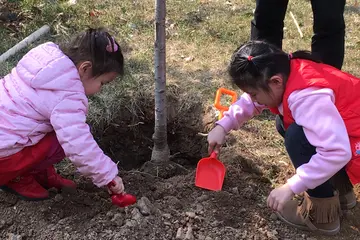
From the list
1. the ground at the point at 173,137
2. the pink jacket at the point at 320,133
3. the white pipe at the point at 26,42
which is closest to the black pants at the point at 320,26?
the ground at the point at 173,137

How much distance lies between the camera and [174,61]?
12.3ft

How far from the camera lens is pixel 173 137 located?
3.21 m

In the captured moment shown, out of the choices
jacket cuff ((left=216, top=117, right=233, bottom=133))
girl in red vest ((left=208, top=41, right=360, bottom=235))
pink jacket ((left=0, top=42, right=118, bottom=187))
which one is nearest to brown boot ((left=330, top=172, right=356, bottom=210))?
girl in red vest ((left=208, top=41, right=360, bottom=235))

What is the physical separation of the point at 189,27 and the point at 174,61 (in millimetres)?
662

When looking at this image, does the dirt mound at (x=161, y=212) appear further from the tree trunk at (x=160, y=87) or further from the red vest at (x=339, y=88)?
the red vest at (x=339, y=88)

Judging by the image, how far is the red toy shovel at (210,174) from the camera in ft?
8.06

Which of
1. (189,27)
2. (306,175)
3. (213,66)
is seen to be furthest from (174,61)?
(306,175)

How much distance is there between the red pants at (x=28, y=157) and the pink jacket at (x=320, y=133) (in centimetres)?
103

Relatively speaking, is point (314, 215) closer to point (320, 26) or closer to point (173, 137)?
point (320, 26)

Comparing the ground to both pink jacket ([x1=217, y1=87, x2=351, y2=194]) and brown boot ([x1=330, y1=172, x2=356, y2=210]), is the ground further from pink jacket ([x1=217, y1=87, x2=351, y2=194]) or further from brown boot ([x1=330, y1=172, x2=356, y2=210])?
pink jacket ([x1=217, y1=87, x2=351, y2=194])

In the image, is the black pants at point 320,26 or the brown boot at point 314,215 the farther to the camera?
the black pants at point 320,26

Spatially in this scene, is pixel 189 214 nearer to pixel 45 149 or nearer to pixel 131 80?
pixel 45 149

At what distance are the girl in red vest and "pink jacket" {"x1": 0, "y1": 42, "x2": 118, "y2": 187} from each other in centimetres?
64

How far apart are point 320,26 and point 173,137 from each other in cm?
111
